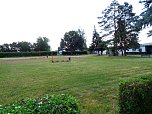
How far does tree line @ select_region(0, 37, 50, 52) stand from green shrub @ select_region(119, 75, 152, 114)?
333 feet

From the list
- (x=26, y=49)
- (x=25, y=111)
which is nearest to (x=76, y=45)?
(x=26, y=49)

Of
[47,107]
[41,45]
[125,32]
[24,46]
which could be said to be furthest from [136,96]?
[24,46]

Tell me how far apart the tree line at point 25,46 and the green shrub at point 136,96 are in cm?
10135

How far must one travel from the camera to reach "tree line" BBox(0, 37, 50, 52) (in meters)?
103

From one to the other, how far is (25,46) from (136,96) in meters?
102

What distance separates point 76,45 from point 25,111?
9688 centimetres

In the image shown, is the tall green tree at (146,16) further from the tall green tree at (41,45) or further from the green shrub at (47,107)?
the tall green tree at (41,45)

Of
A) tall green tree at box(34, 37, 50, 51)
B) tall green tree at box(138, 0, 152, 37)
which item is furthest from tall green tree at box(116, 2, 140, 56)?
tall green tree at box(34, 37, 50, 51)

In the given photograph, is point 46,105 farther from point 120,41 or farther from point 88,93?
point 120,41

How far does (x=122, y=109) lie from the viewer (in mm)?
5234

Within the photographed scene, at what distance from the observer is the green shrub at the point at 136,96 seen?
Result: 4.89 meters

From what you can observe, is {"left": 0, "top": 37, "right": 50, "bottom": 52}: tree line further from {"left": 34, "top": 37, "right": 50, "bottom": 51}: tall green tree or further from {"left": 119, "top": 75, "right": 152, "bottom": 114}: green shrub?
{"left": 119, "top": 75, "right": 152, "bottom": 114}: green shrub

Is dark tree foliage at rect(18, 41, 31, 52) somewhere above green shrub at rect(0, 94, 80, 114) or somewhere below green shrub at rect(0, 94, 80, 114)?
above

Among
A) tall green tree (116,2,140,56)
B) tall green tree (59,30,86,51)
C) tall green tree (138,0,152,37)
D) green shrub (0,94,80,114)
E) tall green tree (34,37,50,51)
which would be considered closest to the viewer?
green shrub (0,94,80,114)
